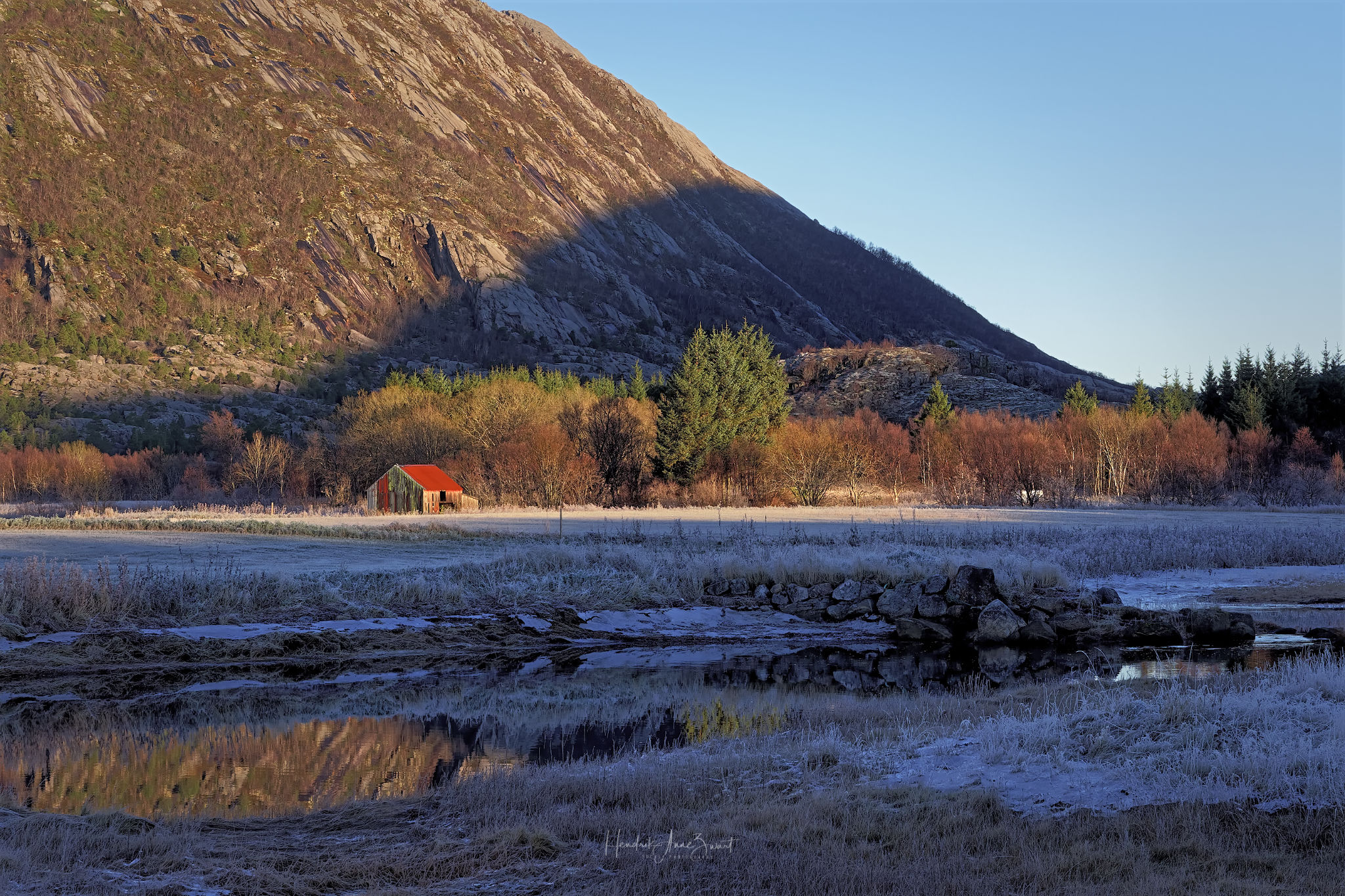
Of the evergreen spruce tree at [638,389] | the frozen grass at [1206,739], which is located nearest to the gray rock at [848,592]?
the frozen grass at [1206,739]

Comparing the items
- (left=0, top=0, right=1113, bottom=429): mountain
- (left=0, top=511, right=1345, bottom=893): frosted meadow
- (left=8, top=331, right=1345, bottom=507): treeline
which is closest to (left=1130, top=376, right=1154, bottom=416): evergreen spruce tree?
(left=8, top=331, right=1345, bottom=507): treeline

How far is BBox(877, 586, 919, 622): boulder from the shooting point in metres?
25.1

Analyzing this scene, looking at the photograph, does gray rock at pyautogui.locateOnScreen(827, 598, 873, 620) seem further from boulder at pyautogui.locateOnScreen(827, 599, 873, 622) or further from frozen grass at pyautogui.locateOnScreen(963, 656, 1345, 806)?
frozen grass at pyautogui.locateOnScreen(963, 656, 1345, 806)

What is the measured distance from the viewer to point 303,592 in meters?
22.5

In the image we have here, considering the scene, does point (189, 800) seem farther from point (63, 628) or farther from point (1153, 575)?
point (1153, 575)

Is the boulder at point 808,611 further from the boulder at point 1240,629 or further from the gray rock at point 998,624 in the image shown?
the boulder at point 1240,629

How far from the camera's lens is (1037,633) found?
75.8ft

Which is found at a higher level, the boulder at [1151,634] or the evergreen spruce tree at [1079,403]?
the evergreen spruce tree at [1079,403]

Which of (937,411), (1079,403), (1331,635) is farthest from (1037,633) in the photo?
(1079,403)

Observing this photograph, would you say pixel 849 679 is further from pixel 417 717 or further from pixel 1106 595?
pixel 1106 595

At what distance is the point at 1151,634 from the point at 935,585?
5005mm

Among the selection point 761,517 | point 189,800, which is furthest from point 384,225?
point 189,800

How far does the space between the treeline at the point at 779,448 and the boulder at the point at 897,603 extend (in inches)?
1513

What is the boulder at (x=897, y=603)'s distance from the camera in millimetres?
25094
